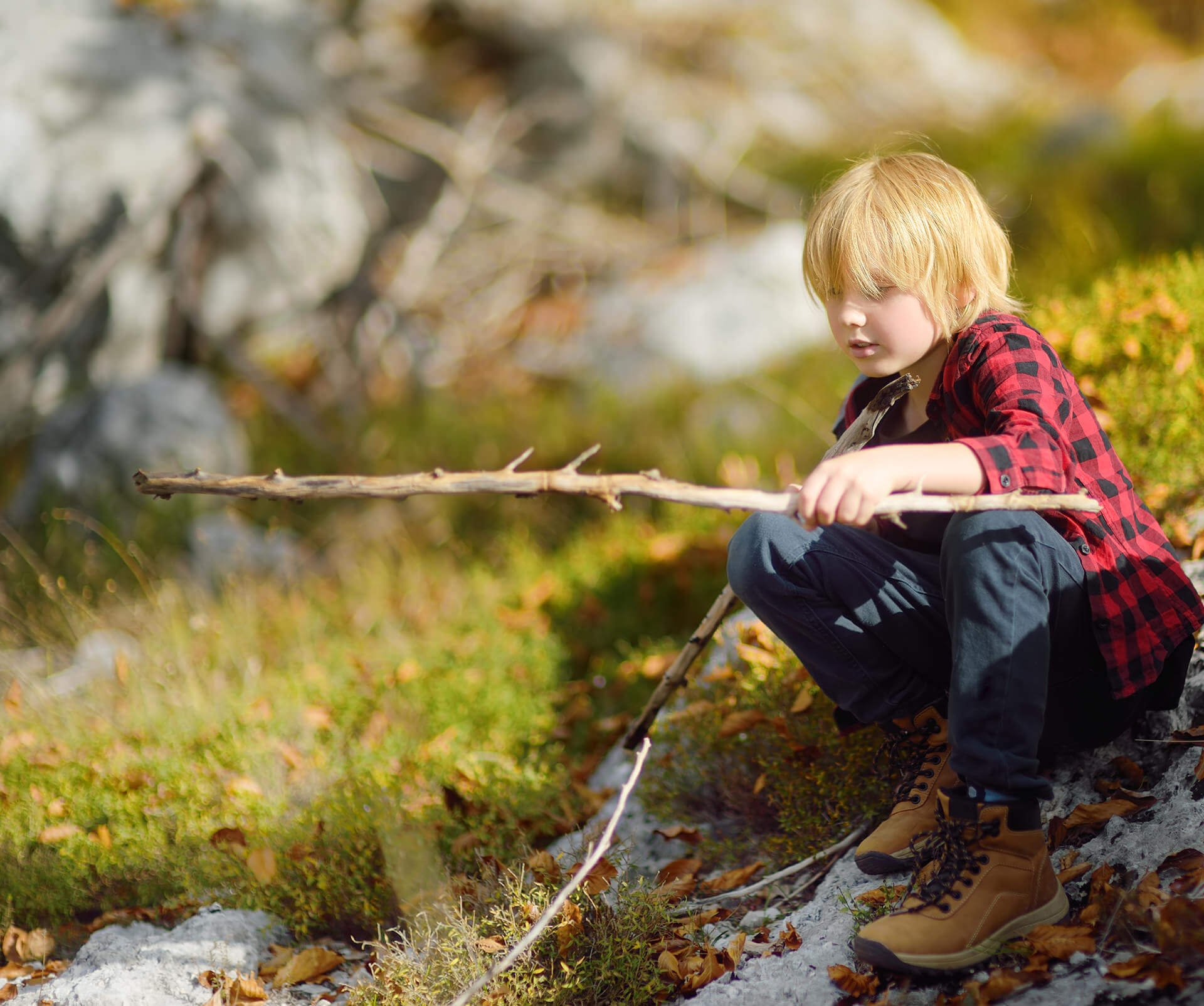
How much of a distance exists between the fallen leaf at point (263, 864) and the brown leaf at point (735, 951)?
135cm

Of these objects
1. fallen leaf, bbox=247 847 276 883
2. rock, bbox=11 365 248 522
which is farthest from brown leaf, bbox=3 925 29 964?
rock, bbox=11 365 248 522

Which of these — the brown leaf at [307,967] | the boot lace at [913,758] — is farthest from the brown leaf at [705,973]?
the brown leaf at [307,967]

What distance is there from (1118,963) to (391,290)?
6.71 metres

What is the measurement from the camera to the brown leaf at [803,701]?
2.65 meters

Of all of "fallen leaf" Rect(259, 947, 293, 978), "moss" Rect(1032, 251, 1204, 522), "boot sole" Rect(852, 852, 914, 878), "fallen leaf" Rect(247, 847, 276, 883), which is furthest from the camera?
"moss" Rect(1032, 251, 1204, 522)

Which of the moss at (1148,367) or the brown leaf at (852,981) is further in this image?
the moss at (1148,367)

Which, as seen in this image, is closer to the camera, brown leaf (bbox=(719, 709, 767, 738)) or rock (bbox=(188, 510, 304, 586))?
brown leaf (bbox=(719, 709, 767, 738))

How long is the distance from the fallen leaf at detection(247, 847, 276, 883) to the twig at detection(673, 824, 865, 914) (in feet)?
3.91

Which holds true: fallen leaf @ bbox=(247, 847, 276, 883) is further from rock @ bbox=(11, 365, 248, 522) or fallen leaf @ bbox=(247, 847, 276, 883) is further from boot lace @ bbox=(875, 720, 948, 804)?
rock @ bbox=(11, 365, 248, 522)

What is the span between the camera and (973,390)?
2.00 metres

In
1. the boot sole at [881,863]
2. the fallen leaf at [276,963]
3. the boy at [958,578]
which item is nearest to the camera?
the boy at [958,578]

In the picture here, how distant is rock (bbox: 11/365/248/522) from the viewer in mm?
5379

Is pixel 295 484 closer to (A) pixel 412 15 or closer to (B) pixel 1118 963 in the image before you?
(B) pixel 1118 963

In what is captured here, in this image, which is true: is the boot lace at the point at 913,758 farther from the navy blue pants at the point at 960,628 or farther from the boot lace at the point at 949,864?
the boot lace at the point at 949,864
